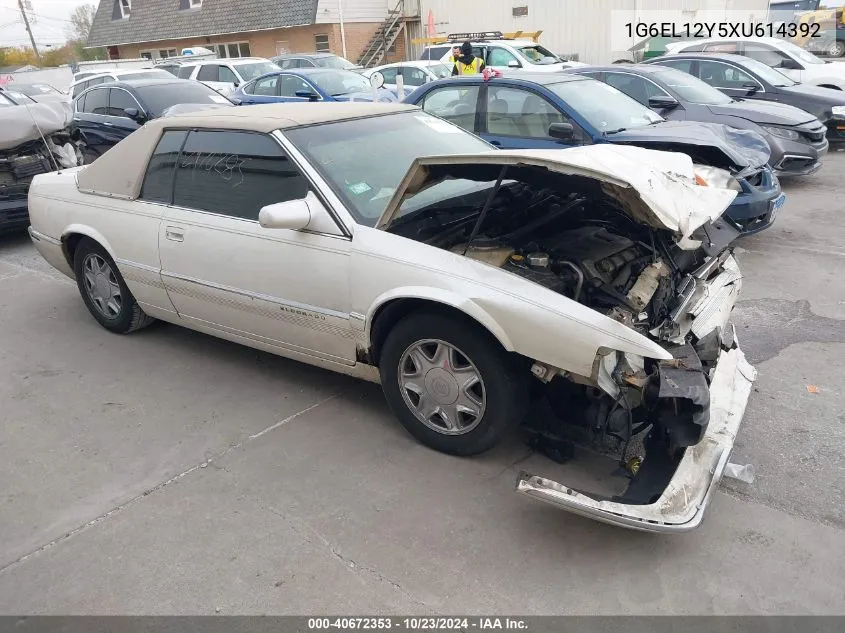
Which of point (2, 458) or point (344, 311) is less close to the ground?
point (344, 311)

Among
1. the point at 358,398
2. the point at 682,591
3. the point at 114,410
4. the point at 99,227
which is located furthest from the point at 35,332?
the point at 682,591

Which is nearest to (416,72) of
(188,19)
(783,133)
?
(783,133)

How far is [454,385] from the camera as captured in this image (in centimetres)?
335

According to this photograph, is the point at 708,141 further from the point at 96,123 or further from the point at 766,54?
the point at 96,123

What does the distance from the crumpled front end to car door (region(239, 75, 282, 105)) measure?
1096cm

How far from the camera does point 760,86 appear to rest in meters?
10.6

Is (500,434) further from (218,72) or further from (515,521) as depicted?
(218,72)

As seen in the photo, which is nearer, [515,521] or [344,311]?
[515,521]

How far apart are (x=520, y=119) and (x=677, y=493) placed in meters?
4.98

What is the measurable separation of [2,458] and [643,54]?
2264 cm

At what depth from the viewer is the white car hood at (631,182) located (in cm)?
291

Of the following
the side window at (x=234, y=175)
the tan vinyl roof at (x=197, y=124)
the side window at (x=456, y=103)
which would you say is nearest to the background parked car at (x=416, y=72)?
the side window at (x=456, y=103)

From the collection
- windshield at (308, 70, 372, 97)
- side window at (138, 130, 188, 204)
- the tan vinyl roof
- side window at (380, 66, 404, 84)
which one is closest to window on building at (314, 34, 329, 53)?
side window at (380, 66, 404, 84)

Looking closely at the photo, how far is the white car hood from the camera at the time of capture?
291cm
